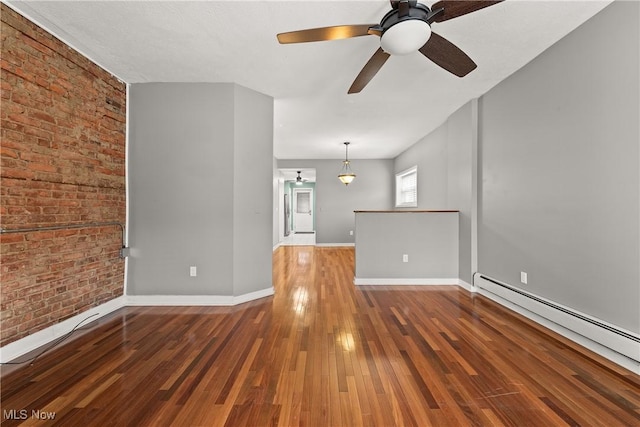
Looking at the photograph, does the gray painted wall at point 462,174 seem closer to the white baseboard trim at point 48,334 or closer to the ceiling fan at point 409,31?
the ceiling fan at point 409,31

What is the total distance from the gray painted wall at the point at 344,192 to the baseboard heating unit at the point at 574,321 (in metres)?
5.14

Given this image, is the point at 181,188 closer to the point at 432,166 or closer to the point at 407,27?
the point at 407,27

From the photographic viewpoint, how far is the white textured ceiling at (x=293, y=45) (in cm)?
211

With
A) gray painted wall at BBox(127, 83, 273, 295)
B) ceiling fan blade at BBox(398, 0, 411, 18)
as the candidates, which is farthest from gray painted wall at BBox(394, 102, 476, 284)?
gray painted wall at BBox(127, 83, 273, 295)

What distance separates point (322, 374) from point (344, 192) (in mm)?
6764

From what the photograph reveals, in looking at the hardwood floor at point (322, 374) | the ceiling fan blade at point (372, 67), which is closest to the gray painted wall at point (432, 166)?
the hardwood floor at point (322, 374)

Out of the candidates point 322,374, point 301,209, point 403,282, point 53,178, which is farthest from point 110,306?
point 301,209

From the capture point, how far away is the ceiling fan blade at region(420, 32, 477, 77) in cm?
192

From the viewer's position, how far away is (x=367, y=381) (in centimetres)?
179

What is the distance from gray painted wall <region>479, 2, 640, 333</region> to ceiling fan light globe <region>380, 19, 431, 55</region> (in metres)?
1.56

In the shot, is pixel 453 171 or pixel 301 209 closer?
pixel 453 171

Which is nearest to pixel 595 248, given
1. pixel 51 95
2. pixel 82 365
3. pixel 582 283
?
pixel 582 283

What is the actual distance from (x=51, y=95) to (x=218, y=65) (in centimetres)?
147

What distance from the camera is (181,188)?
11.0 feet
